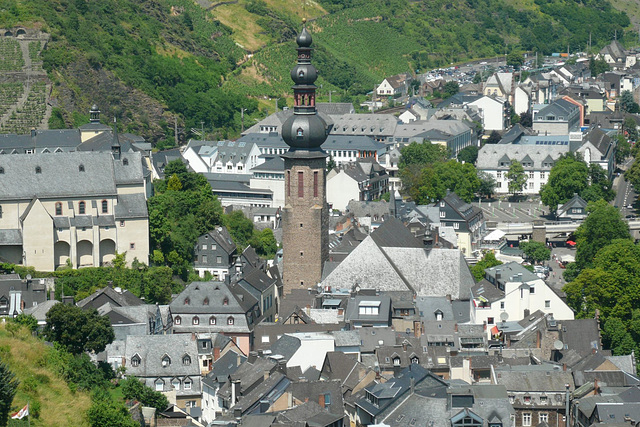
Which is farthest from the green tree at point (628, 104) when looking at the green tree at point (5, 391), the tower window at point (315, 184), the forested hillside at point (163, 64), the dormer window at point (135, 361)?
the green tree at point (5, 391)

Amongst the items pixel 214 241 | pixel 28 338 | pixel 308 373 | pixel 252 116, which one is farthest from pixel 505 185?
pixel 28 338

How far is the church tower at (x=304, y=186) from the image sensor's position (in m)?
86.9

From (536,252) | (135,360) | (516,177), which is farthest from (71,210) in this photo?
(516,177)

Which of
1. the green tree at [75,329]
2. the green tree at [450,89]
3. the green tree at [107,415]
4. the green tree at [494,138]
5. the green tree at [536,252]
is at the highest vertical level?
the green tree at [450,89]

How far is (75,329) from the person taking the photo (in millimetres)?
69000

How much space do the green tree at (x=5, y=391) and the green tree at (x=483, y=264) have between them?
162ft

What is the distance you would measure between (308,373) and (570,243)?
170 ft

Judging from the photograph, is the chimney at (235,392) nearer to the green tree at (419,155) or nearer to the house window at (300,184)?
the house window at (300,184)

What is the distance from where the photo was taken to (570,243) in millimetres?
118375

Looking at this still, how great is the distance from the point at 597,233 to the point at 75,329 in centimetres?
5098

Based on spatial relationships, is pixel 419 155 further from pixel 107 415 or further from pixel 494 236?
pixel 107 415

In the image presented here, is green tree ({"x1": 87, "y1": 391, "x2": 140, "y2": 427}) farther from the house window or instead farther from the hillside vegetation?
the house window

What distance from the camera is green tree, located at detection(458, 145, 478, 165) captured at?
481ft

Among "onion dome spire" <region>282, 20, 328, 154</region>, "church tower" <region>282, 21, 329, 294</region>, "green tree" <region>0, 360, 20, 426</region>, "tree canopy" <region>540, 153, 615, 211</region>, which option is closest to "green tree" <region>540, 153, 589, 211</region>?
"tree canopy" <region>540, 153, 615, 211</region>
